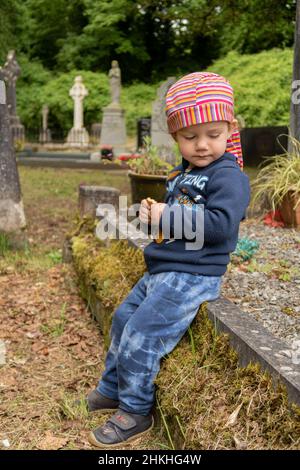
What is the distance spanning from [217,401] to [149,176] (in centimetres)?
462

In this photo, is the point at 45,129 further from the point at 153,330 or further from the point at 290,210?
the point at 153,330

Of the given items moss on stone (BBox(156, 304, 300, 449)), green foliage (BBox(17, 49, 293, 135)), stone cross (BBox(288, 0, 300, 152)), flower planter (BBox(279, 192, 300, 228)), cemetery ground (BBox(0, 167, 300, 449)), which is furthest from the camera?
green foliage (BBox(17, 49, 293, 135))

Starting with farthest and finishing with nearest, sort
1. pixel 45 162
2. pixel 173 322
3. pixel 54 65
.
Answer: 1. pixel 54 65
2. pixel 45 162
3. pixel 173 322

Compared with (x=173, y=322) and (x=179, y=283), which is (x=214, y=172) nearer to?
(x=179, y=283)

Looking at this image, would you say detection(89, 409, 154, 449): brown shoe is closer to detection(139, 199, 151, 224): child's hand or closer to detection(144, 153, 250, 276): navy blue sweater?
detection(144, 153, 250, 276): navy blue sweater

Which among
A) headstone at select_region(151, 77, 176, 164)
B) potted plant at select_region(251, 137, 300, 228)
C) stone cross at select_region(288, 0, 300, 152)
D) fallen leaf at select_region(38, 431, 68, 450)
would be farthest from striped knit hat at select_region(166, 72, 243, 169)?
headstone at select_region(151, 77, 176, 164)

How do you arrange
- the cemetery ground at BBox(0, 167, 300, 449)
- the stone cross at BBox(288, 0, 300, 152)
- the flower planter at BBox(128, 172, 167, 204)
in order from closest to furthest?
1. the cemetery ground at BBox(0, 167, 300, 449)
2. the stone cross at BBox(288, 0, 300, 152)
3. the flower planter at BBox(128, 172, 167, 204)

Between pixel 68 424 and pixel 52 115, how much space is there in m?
26.0

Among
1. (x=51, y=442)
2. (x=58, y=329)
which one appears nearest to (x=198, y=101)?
(x=51, y=442)

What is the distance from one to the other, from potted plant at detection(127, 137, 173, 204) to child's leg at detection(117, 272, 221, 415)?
13.6 ft

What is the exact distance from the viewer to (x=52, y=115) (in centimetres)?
2717

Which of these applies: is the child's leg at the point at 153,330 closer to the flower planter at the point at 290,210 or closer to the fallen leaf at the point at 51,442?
the fallen leaf at the point at 51,442

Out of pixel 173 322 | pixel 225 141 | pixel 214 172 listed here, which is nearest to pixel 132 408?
pixel 173 322

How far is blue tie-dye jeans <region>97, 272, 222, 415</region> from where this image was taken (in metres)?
2.32
